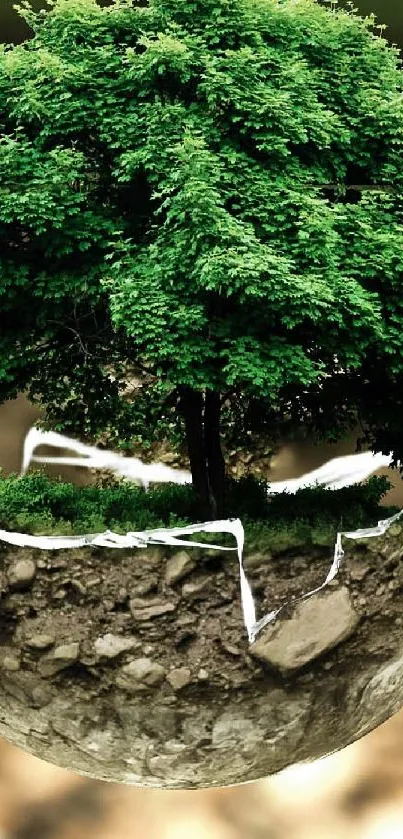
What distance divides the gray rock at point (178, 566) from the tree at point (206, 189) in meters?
1.08

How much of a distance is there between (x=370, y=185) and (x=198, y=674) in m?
3.45

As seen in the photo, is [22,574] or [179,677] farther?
[22,574]

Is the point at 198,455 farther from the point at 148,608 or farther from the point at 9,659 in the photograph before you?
the point at 9,659

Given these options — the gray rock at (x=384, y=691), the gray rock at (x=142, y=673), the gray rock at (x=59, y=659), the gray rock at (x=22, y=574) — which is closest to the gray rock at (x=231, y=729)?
the gray rock at (x=142, y=673)

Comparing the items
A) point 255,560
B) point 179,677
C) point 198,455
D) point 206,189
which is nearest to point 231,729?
point 179,677

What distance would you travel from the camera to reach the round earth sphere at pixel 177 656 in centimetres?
510

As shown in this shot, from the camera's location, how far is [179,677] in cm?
506

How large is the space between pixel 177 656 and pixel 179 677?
Answer: 128 millimetres

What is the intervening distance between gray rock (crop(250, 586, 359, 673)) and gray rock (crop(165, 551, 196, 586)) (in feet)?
2.04

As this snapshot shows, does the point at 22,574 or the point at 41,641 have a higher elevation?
the point at 22,574

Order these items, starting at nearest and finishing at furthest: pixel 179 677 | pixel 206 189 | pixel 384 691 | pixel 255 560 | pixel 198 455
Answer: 1. pixel 206 189
2. pixel 179 677
3. pixel 255 560
4. pixel 384 691
5. pixel 198 455

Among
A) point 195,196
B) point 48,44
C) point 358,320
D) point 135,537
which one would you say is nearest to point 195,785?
point 135,537

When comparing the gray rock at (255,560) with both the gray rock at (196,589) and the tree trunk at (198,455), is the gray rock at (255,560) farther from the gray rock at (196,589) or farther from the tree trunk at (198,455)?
the tree trunk at (198,455)

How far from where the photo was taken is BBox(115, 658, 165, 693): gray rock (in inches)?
200
